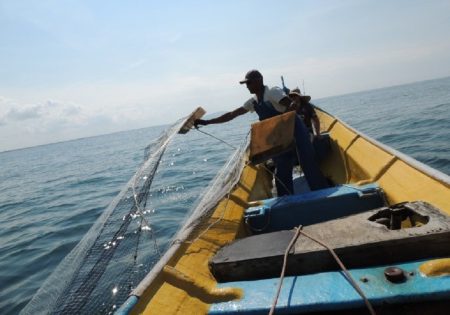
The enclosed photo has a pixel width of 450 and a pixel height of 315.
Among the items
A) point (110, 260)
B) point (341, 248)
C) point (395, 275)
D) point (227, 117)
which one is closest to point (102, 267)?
point (110, 260)

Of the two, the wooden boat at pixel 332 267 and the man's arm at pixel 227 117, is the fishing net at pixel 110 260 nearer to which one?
the wooden boat at pixel 332 267

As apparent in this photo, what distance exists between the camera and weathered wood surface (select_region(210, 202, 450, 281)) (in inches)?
91.2

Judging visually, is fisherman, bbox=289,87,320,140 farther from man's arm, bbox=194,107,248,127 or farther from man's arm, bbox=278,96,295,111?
man's arm, bbox=278,96,295,111

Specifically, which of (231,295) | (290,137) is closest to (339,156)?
(290,137)

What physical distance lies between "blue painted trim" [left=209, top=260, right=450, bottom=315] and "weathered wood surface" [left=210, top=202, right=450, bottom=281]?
0.10m

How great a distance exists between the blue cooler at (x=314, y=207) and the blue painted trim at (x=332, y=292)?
1.62 m

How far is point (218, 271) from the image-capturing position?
107 inches

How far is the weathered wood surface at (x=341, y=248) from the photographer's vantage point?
2.32 metres

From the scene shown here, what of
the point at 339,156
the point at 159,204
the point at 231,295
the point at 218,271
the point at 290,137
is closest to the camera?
the point at 231,295

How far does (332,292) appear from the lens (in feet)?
7.04

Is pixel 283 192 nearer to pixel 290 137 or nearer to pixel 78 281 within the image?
pixel 290 137

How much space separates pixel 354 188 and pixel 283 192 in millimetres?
1509

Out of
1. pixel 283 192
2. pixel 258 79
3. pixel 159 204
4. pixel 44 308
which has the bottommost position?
pixel 159 204

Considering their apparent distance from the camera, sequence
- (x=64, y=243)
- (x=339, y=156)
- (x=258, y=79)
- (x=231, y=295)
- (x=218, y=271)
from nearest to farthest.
Answer: (x=231, y=295), (x=218, y=271), (x=258, y=79), (x=339, y=156), (x=64, y=243)
